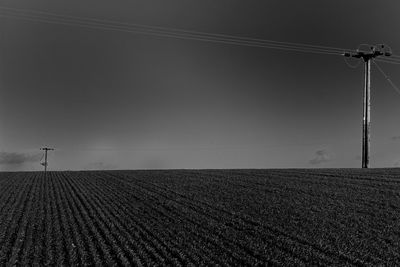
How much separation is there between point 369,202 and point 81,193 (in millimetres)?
20802

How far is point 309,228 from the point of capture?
20.9 meters

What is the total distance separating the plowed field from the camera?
1653cm

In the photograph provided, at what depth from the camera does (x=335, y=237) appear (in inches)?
752

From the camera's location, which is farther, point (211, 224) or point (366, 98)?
point (366, 98)

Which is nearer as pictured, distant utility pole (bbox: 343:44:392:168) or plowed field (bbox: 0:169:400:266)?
plowed field (bbox: 0:169:400:266)

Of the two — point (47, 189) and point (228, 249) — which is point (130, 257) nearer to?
point (228, 249)

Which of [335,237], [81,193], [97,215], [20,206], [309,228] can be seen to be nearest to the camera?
[335,237]

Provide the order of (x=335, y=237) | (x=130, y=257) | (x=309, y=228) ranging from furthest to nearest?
(x=309, y=228) → (x=335, y=237) → (x=130, y=257)

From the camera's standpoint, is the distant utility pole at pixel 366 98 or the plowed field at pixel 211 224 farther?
the distant utility pole at pixel 366 98

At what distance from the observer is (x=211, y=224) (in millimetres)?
22250

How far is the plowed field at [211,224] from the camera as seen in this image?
16.5 metres

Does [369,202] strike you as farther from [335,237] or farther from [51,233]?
[51,233]

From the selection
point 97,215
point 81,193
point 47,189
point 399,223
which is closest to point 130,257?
point 97,215

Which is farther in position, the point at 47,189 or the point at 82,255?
the point at 47,189
